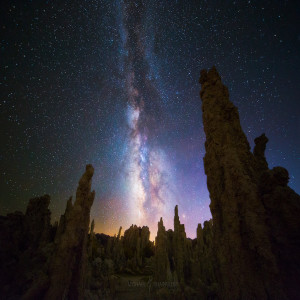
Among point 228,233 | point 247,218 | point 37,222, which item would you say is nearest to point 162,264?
point 37,222

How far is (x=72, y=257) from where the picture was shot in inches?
560

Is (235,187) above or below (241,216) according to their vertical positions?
above

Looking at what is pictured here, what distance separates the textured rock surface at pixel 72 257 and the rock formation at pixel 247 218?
12452 millimetres

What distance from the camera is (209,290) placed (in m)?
21.3

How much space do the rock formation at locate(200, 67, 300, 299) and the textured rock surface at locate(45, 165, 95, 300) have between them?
12.5 m

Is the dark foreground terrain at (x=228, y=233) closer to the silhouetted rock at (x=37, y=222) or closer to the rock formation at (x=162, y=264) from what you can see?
the silhouetted rock at (x=37, y=222)

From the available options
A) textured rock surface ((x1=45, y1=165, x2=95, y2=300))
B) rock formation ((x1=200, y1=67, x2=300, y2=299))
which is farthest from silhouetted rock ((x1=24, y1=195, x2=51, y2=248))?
rock formation ((x1=200, y1=67, x2=300, y2=299))

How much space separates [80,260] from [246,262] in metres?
14.3

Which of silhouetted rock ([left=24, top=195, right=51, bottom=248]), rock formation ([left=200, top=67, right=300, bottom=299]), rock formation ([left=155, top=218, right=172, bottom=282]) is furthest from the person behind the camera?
rock formation ([left=155, top=218, right=172, bottom=282])

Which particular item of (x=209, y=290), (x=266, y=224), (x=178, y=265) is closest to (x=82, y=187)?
(x=266, y=224)

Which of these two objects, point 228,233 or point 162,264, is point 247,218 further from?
point 162,264

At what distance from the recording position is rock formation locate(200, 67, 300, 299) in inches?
240

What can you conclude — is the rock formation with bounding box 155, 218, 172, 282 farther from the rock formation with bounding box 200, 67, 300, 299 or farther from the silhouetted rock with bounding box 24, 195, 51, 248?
the rock formation with bounding box 200, 67, 300, 299

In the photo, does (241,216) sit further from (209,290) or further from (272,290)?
(209,290)
